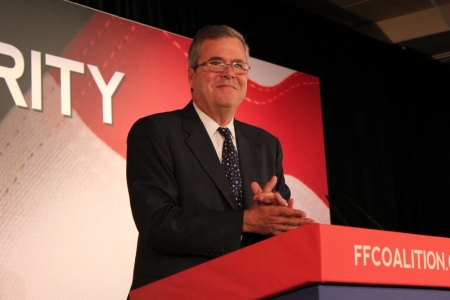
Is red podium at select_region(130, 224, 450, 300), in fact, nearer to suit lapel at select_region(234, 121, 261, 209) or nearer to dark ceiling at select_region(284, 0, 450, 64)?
suit lapel at select_region(234, 121, 261, 209)

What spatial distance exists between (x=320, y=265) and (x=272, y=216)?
392 millimetres

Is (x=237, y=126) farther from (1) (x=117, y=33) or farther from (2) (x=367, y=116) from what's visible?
(2) (x=367, y=116)

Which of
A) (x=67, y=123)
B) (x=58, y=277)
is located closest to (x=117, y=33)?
(x=67, y=123)

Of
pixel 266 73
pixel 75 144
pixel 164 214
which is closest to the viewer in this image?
pixel 164 214

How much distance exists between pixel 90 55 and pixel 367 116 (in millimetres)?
3429

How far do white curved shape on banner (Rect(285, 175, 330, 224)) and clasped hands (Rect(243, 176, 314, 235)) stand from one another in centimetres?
331

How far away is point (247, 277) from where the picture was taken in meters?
1.18

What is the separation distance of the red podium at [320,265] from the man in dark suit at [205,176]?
0.87 ft

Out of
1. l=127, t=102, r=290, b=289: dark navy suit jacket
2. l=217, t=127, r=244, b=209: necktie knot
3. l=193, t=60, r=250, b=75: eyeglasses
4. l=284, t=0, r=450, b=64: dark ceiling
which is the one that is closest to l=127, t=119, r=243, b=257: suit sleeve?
l=127, t=102, r=290, b=289: dark navy suit jacket

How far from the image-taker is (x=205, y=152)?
1894mm

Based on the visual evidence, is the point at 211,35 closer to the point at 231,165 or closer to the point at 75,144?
the point at 231,165

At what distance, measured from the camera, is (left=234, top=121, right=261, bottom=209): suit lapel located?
191cm

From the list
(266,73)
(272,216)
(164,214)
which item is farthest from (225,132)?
(266,73)

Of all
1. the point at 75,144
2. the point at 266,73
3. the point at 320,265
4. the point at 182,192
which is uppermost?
the point at 266,73
